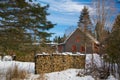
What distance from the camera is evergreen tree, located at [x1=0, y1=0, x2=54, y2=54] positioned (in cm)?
1270

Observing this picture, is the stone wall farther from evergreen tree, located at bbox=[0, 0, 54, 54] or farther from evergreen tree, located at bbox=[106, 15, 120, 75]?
evergreen tree, located at bbox=[106, 15, 120, 75]

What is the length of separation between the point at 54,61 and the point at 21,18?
4305 mm

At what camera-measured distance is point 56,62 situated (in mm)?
16250

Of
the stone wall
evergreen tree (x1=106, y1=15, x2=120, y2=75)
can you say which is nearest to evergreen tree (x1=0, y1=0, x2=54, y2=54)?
the stone wall

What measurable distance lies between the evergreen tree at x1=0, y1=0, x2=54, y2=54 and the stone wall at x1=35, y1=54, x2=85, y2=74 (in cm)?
229

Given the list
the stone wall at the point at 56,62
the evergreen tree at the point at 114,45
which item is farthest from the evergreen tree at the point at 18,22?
the evergreen tree at the point at 114,45

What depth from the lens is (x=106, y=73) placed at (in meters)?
13.8

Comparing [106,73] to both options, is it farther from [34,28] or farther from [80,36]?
[80,36]

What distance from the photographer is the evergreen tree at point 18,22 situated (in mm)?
12703

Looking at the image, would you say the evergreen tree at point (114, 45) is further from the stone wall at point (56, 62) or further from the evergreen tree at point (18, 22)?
the stone wall at point (56, 62)

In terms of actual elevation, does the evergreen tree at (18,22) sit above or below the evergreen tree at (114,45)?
above

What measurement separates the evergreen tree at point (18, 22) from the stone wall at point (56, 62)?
2.29 m

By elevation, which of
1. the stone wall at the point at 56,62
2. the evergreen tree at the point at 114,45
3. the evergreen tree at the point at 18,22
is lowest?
the stone wall at the point at 56,62

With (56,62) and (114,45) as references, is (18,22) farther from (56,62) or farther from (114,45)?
(114,45)
